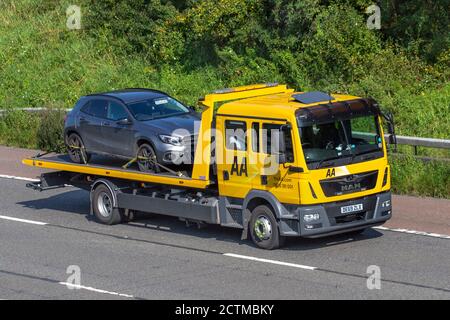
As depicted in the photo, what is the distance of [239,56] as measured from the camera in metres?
29.0

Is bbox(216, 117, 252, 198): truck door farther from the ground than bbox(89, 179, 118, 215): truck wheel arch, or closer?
farther from the ground

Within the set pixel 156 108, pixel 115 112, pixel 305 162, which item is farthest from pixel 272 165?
pixel 115 112

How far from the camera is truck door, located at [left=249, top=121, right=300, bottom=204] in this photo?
51.6 ft

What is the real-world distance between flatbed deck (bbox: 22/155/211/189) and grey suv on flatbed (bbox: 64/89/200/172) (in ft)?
0.84

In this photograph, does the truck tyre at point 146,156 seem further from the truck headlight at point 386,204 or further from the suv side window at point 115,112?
the truck headlight at point 386,204

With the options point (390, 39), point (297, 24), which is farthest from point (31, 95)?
point (390, 39)

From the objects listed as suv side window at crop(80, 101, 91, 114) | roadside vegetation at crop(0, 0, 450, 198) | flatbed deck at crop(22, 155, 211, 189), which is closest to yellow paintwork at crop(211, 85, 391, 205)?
flatbed deck at crop(22, 155, 211, 189)

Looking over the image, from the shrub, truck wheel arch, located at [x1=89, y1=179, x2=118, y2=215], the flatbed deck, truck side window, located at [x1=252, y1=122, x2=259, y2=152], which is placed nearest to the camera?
truck side window, located at [x1=252, y1=122, x2=259, y2=152]

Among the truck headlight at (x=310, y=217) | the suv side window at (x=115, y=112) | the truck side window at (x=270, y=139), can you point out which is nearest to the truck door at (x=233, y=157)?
the truck side window at (x=270, y=139)

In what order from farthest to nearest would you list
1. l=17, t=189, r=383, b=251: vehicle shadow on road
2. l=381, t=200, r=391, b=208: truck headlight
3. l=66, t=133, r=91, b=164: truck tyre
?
l=66, t=133, r=91, b=164: truck tyre < l=17, t=189, r=383, b=251: vehicle shadow on road < l=381, t=200, r=391, b=208: truck headlight

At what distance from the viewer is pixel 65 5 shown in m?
38.3

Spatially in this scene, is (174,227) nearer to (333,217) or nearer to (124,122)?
(124,122)

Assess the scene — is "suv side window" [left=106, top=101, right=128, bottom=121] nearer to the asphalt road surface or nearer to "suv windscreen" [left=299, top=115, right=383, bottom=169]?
the asphalt road surface
